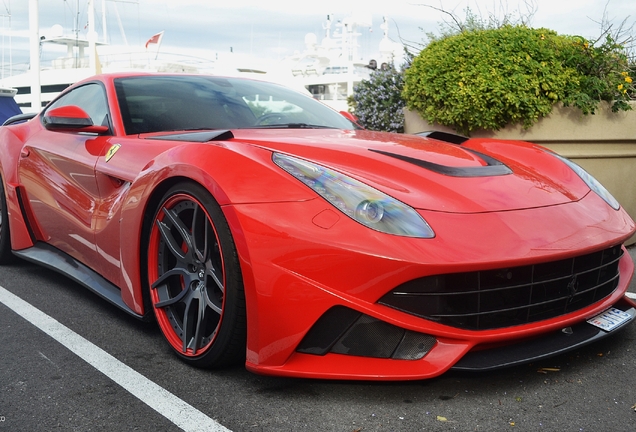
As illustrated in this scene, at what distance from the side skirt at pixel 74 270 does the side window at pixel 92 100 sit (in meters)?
0.78

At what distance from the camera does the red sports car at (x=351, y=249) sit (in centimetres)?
216

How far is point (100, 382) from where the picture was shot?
8.12ft

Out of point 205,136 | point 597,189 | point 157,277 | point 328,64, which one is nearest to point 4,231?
point 157,277

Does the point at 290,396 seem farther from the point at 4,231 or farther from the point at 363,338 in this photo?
the point at 4,231

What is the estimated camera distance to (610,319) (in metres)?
2.60

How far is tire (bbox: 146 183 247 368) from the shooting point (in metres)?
2.36

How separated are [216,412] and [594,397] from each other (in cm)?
128

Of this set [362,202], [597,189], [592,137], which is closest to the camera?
[362,202]

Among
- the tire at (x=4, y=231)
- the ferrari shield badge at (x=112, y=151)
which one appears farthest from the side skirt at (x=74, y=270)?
the ferrari shield badge at (x=112, y=151)

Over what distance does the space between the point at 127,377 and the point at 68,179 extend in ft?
4.84

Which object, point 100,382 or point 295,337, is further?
point 100,382

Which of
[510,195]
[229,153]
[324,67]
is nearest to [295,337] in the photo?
[229,153]

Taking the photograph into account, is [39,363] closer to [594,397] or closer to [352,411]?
[352,411]

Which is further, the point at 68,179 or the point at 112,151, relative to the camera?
the point at 68,179
